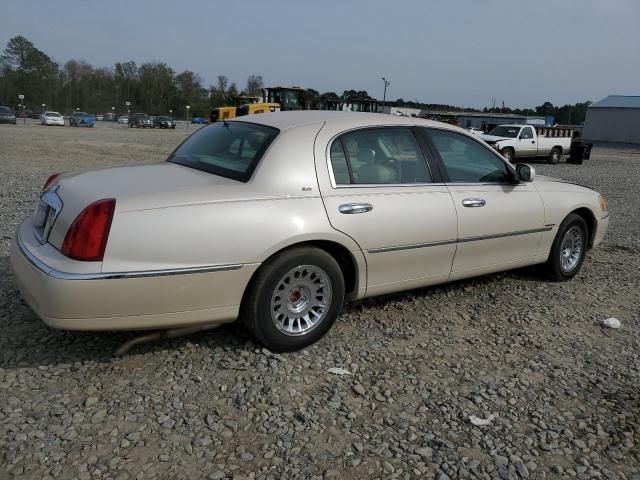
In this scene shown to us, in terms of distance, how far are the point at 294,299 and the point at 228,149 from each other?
1182mm

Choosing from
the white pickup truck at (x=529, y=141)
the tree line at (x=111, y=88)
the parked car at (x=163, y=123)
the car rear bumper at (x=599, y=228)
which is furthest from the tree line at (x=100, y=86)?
the car rear bumper at (x=599, y=228)

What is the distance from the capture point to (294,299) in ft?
11.7

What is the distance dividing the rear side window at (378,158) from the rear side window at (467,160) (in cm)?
26

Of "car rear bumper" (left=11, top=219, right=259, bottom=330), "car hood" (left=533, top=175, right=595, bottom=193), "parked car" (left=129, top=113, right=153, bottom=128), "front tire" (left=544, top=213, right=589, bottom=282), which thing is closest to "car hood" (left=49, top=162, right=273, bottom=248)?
"car rear bumper" (left=11, top=219, right=259, bottom=330)

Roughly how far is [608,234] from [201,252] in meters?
6.87

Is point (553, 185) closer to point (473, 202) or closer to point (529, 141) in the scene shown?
point (473, 202)

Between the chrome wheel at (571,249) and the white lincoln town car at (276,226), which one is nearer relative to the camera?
the white lincoln town car at (276,226)

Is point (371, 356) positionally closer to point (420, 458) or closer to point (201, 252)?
point (420, 458)

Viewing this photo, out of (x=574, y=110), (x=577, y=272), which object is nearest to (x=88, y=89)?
(x=574, y=110)

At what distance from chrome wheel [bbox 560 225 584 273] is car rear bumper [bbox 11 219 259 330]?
3.50 metres

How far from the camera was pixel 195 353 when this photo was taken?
3.48 m

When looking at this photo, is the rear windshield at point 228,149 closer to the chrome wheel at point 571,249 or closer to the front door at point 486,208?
the front door at point 486,208

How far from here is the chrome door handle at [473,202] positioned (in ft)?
13.9

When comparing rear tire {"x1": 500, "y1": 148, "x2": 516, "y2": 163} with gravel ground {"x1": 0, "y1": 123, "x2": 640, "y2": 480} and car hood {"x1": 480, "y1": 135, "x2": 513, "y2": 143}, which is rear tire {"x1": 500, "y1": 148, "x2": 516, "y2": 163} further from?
gravel ground {"x1": 0, "y1": 123, "x2": 640, "y2": 480}
